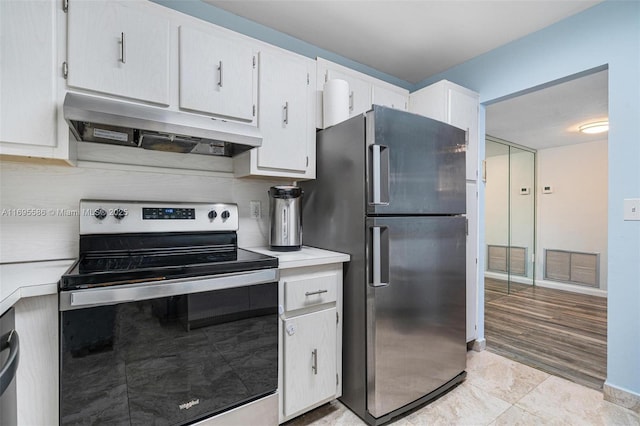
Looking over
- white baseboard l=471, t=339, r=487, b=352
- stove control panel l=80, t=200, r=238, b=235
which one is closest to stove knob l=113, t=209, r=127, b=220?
stove control panel l=80, t=200, r=238, b=235

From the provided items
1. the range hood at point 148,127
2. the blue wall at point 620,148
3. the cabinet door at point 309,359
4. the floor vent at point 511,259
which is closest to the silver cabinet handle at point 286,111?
the range hood at point 148,127

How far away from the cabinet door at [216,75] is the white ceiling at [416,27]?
0.52 m

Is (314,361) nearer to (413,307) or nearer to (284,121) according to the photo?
(413,307)

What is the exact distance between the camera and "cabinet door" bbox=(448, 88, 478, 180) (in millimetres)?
2367

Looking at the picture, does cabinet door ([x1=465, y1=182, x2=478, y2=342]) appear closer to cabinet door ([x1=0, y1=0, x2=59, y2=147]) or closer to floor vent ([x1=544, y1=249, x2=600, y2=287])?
cabinet door ([x1=0, y1=0, x2=59, y2=147])

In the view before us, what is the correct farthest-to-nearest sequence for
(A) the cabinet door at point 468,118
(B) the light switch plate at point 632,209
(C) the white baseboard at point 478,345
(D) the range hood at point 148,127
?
(C) the white baseboard at point 478,345, (A) the cabinet door at point 468,118, (B) the light switch plate at point 632,209, (D) the range hood at point 148,127

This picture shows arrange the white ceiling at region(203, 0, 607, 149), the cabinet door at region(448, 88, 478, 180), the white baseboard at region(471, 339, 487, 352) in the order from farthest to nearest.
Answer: the white baseboard at region(471, 339, 487, 352) → the cabinet door at region(448, 88, 478, 180) → the white ceiling at region(203, 0, 607, 149)

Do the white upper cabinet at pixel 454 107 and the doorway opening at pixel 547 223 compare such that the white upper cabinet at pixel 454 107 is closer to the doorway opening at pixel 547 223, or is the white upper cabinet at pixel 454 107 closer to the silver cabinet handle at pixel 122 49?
the doorway opening at pixel 547 223

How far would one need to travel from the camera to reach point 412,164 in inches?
67.2

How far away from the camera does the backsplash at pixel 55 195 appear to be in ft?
4.60

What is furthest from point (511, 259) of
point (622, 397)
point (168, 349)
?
point (168, 349)

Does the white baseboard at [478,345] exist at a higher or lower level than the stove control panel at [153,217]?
→ lower

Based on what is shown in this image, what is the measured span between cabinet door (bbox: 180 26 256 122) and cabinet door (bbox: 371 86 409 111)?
0.99 m

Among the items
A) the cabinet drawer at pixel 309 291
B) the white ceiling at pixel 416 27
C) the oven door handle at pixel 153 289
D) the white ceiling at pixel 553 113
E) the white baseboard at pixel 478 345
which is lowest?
the white baseboard at pixel 478 345
